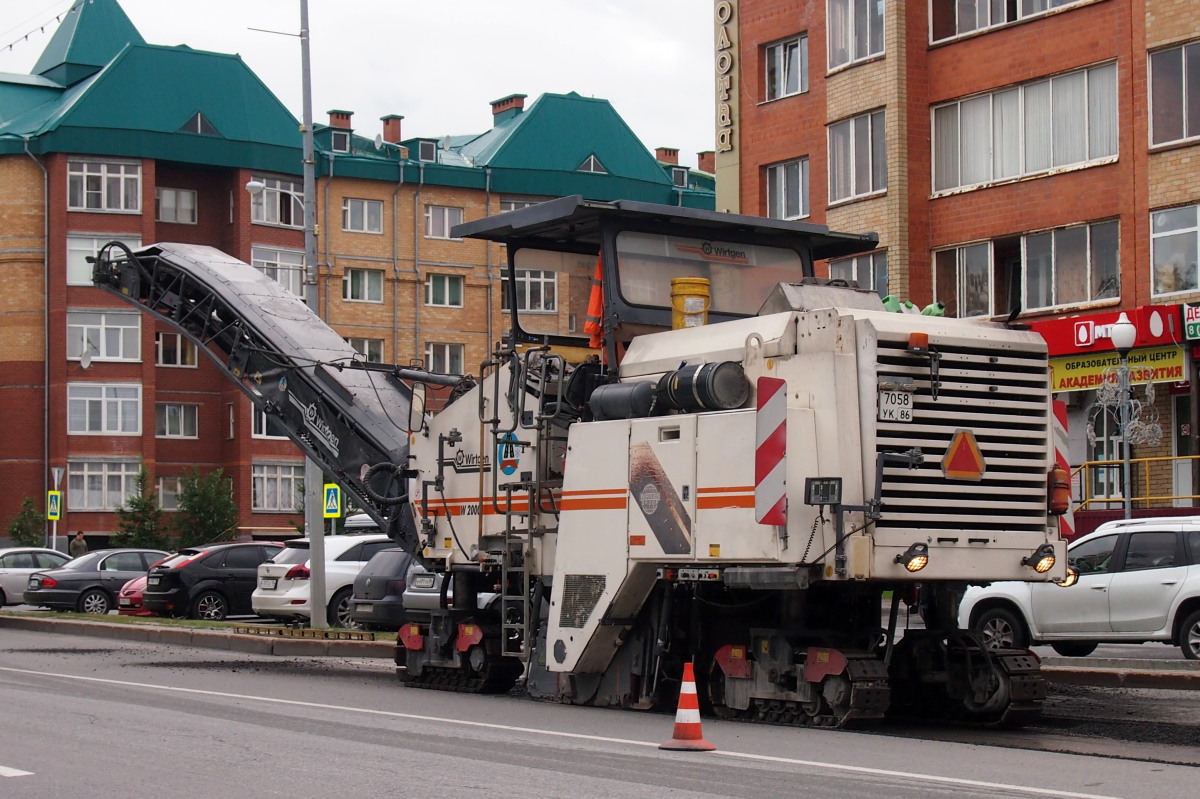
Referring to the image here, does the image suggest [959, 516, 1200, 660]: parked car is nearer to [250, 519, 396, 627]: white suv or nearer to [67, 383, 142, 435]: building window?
[250, 519, 396, 627]: white suv

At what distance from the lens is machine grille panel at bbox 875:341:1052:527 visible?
38.2 feet

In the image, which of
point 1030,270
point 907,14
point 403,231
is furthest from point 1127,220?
point 403,231

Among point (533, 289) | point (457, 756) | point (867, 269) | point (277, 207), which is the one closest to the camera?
point (457, 756)

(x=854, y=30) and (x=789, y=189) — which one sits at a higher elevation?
(x=854, y=30)

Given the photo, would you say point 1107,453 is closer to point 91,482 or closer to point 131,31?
point 91,482

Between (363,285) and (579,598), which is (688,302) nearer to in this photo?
(579,598)

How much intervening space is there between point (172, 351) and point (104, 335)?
3107 millimetres

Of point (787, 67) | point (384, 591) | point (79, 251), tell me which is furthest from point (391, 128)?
point (384, 591)

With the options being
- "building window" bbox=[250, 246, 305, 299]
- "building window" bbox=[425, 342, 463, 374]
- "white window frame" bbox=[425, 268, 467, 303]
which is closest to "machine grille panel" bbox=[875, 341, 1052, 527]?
"building window" bbox=[250, 246, 305, 299]

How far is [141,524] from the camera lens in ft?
182

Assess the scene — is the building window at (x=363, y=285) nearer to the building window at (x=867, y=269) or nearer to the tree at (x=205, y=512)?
the tree at (x=205, y=512)

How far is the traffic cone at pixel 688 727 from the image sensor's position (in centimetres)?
1030

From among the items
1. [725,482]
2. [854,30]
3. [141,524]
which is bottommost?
[141,524]

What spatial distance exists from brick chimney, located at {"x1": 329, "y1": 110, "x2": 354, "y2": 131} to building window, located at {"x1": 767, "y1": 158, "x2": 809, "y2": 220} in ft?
119
